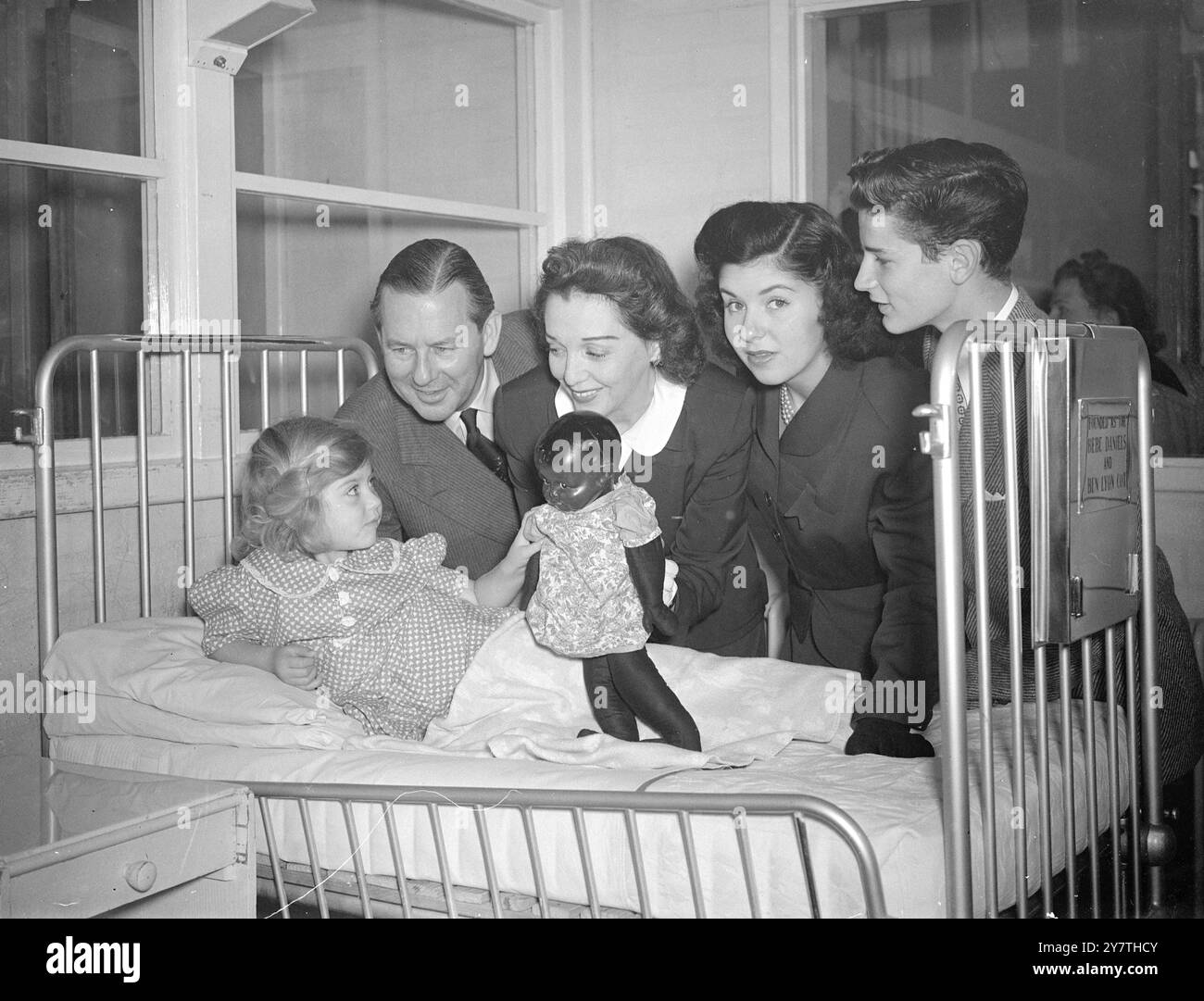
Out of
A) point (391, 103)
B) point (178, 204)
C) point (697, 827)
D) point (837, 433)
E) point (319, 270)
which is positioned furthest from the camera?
point (391, 103)

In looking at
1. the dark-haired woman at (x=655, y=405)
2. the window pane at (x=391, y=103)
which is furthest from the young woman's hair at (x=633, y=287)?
the window pane at (x=391, y=103)

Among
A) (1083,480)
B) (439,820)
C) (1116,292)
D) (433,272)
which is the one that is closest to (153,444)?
(433,272)

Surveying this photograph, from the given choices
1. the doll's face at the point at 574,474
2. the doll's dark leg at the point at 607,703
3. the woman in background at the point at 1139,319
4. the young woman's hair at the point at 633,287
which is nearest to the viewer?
the doll's face at the point at 574,474

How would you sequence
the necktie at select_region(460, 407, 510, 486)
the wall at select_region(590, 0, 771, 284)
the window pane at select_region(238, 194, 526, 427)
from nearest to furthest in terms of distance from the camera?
the necktie at select_region(460, 407, 510, 486)
the wall at select_region(590, 0, 771, 284)
the window pane at select_region(238, 194, 526, 427)

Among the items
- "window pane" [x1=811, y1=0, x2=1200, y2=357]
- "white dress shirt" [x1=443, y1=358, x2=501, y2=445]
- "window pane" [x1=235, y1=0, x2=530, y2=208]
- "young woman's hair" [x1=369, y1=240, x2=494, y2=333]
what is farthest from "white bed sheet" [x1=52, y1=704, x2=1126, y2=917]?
"window pane" [x1=235, y1=0, x2=530, y2=208]

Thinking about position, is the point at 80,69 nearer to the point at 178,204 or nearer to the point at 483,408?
the point at 178,204

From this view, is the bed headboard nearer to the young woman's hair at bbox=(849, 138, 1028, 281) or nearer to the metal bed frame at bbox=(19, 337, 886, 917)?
the metal bed frame at bbox=(19, 337, 886, 917)

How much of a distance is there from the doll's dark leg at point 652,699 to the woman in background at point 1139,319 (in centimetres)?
151

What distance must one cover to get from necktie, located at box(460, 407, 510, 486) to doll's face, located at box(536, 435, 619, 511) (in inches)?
18.0

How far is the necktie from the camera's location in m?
2.60

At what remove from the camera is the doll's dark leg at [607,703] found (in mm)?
2229

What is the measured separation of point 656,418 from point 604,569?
0.42 metres

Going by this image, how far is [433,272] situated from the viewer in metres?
2.48

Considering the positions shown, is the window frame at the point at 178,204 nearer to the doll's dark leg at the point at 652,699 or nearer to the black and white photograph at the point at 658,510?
the black and white photograph at the point at 658,510
